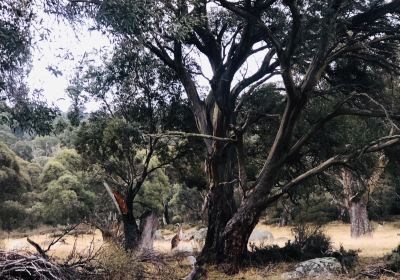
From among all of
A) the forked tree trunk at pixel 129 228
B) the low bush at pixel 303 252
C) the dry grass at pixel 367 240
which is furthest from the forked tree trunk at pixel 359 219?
the forked tree trunk at pixel 129 228

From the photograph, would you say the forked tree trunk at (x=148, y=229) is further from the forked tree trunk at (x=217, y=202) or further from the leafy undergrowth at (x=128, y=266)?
the forked tree trunk at (x=217, y=202)

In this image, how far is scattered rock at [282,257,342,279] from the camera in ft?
42.8

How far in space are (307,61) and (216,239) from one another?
20.4 feet

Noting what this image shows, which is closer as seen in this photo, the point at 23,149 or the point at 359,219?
the point at 359,219

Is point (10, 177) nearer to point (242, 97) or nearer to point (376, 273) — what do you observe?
point (242, 97)

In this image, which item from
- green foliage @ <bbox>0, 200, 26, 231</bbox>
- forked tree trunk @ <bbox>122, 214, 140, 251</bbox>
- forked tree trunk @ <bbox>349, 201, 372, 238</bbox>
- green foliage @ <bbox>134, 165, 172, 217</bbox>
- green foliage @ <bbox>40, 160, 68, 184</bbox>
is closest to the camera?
forked tree trunk @ <bbox>122, 214, 140, 251</bbox>

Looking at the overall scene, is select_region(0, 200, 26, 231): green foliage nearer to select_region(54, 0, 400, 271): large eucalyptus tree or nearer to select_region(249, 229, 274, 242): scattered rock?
select_region(249, 229, 274, 242): scattered rock

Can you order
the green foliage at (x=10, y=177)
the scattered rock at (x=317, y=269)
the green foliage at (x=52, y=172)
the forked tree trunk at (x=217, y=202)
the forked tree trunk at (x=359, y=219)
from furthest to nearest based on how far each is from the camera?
the green foliage at (x=52, y=172) < the green foliage at (x=10, y=177) < the forked tree trunk at (x=359, y=219) < the forked tree trunk at (x=217, y=202) < the scattered rock at (x=317, y=269)

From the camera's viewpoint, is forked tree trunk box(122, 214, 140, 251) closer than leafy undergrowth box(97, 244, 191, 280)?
No

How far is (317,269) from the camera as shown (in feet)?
43.7

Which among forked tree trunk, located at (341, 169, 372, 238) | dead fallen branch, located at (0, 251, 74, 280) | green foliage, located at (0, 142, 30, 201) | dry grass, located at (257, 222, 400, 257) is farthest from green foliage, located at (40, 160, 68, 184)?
dead fallen branch, located at (0, 251, 74, 280)

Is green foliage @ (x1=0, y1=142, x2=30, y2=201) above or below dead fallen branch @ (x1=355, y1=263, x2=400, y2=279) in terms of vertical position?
above

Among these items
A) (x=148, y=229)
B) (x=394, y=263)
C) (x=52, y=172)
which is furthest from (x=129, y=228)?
(x=52, y=172)

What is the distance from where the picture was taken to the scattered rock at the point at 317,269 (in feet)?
42.8
